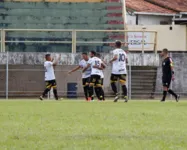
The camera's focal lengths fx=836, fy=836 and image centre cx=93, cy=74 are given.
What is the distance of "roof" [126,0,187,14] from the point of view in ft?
168

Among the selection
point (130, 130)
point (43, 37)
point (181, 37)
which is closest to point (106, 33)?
point (43, 37)

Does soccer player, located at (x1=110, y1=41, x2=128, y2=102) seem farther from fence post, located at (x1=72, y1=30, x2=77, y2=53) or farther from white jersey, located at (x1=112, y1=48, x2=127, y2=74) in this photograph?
fence post, located at (x1=72, y1=30, x2=77, y2=53)

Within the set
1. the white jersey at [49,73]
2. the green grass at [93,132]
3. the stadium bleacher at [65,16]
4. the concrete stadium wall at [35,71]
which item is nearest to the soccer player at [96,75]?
the white jersey at [49,73]

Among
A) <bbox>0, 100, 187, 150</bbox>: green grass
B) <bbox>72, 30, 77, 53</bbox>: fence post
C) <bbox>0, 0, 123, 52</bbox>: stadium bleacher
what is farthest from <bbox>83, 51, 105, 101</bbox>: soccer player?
<bbox>0, 100, 187, 150</bbox>: green grass

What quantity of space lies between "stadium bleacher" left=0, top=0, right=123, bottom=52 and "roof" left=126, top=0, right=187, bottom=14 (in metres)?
14.4

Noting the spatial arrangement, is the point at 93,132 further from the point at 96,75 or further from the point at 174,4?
the point at 174,4

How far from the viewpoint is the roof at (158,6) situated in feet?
168

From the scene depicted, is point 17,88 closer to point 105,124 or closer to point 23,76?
point 23,76

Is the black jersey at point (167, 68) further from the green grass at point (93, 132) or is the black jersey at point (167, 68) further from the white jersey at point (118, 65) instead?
the green grass at point (93, 132)

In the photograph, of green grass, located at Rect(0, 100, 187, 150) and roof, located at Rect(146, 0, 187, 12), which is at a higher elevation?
roof, located at Rect(146, 0, 187, 12)

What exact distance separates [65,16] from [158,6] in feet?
67.2

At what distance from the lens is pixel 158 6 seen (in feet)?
181

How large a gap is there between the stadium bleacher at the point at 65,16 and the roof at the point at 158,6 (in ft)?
47.4

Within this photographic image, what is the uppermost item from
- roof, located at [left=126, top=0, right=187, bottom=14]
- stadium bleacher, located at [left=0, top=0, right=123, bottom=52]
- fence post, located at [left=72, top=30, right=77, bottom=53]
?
roof, located at [left=126, top=0, right=187, bottom=14]
